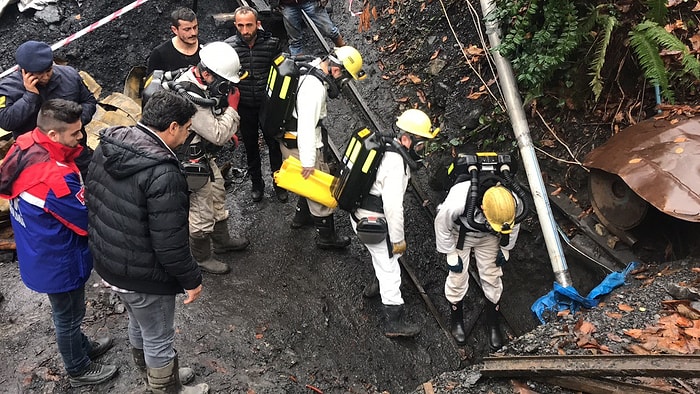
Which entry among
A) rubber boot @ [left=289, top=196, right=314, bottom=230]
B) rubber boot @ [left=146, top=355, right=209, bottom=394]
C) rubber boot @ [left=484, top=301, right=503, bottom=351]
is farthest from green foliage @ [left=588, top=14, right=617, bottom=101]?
rubber boot @ [left=146, top=355, right=209, bottom=394]

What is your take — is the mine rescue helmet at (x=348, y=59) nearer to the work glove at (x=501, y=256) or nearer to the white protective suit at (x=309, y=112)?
the white protective suit at (x=309, y=112)

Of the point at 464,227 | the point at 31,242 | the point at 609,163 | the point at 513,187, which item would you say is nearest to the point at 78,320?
the point at 31,242

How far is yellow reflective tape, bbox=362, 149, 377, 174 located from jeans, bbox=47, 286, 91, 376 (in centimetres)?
250

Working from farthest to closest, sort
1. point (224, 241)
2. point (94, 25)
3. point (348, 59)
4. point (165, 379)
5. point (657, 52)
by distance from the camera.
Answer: point (94, 25) < point (224, 241) < point (348, 59) < point (657, 52) < point (165, 379)

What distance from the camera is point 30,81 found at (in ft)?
14.3

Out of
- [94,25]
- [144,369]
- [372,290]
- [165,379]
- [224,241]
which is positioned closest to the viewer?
[165,379]

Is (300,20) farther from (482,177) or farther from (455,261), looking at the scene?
(455,261)

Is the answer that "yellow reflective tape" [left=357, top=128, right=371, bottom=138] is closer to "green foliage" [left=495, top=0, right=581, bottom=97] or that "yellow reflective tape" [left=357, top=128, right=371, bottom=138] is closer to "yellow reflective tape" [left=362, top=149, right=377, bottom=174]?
"yellow reflective tape" [left=362, top=149, right=377, bottom=174]

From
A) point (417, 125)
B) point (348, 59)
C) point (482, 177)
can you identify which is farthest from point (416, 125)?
point (348, 59)

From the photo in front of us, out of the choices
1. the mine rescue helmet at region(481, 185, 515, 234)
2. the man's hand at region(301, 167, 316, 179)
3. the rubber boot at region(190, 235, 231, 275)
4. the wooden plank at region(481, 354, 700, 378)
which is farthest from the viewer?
the rubber boot at region(190, 235, 231, 275)

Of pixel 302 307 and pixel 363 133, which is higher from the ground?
pixel 363 133

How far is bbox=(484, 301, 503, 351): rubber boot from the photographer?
5277 millimetres

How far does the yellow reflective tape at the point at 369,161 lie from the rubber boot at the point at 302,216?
171 centimetres

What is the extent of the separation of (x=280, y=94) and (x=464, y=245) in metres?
2.42
